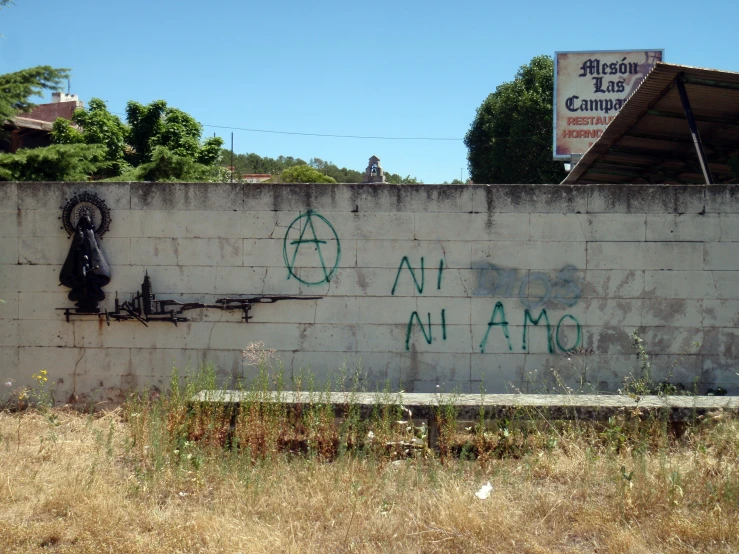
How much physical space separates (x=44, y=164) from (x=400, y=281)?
7983mm

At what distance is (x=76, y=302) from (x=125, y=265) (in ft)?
1.69

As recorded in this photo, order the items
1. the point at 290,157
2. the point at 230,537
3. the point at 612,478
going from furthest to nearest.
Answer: the point at 290,157 → the point at 612,478 → the point at 230,537

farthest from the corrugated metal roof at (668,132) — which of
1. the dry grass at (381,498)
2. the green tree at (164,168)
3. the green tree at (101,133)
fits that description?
the green tree at (101,133)

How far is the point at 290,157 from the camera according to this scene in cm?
8169

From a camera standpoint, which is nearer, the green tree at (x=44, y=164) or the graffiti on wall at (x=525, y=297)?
the graffiti on wall at (x=525, y=297)

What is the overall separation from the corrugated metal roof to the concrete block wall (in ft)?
4.80

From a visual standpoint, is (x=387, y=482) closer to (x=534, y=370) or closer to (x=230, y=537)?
(x=230, y=537)

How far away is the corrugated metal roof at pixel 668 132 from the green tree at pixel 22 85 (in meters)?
8.21

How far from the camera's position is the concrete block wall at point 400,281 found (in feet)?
19.9

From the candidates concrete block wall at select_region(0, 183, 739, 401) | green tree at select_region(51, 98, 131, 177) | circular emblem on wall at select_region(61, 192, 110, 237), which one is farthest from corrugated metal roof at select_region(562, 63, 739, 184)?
green tree at select_region(51, 98, 131, 177)

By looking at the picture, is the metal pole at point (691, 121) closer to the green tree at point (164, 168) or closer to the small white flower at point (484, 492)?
the small white flower at point (484, 492)

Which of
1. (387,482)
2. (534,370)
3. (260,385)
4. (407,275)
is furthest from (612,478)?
(260,385)

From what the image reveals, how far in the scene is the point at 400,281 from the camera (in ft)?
20.2

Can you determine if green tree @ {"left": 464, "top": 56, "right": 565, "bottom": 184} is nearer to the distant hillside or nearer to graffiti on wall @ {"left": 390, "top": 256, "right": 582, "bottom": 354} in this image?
graffiti on wall @ {"left": 390, "top": 256, "right": 582, "bottom": 354}
